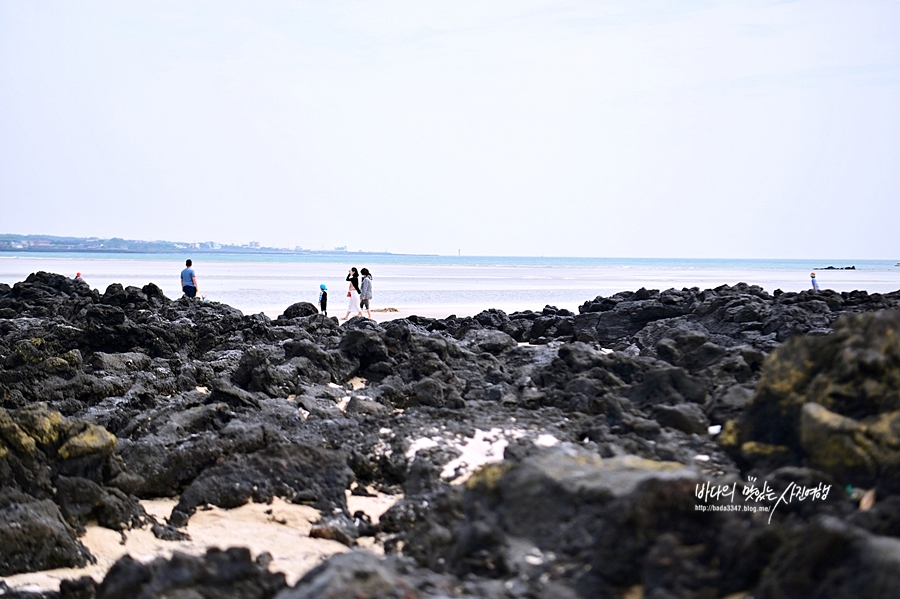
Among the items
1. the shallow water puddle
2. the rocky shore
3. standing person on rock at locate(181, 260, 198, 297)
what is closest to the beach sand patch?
the rocky shore

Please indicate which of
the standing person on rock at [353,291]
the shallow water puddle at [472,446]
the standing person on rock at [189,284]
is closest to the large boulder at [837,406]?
the shallow water puddle at [472,446]

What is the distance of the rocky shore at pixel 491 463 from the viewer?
326 cm

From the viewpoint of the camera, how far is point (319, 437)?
7.98 metres

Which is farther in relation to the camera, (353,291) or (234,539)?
(353,291)

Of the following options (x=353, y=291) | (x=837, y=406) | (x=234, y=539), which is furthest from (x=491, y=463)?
(x=353, y=291)

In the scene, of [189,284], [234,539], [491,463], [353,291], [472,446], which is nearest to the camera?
[491,463]

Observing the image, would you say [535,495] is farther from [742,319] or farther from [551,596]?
[742,319]

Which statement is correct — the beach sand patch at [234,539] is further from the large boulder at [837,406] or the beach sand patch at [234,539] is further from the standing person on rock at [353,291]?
the standing person on rock at [353,291]

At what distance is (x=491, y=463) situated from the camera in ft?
13.7

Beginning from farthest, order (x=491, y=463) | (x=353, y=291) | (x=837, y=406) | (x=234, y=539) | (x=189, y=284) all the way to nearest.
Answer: (x=353, y=291) → (x=189, y=284) → (x=234, y=539) → (x=837, y=406) → (x=491, y=463)

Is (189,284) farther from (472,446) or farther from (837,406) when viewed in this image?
(837,406)

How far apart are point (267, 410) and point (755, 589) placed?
639 centimetres

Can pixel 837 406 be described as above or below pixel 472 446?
above

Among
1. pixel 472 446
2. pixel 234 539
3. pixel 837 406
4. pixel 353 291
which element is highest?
pixel 837 406
